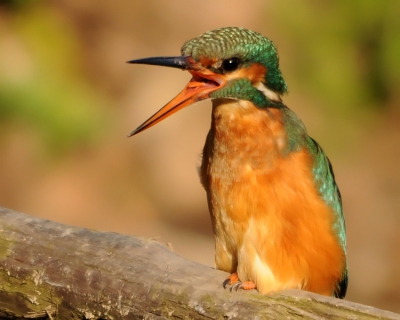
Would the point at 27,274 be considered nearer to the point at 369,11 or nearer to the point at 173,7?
the point at 369,11

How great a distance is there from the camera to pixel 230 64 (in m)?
2.82

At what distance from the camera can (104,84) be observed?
7.09 metres

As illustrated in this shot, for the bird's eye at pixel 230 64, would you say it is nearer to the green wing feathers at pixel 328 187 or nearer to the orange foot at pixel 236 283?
the green wing feathers at pixel 328 187

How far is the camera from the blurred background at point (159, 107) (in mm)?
6152

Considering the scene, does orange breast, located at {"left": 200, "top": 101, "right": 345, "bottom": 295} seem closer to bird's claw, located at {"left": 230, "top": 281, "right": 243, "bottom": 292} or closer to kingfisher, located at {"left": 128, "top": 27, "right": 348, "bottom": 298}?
kingfisher, located at {"left": 128, "top": 27, "right": 348, "bottom": 298}

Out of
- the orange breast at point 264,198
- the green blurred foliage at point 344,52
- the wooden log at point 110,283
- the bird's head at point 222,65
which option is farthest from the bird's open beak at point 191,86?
the green blurred foliage at point 344,52

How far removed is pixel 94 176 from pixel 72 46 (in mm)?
1167

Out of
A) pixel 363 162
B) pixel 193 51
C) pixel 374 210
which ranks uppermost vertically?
pixel 363 162

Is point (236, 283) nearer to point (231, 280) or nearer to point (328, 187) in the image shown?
point (231, 280)

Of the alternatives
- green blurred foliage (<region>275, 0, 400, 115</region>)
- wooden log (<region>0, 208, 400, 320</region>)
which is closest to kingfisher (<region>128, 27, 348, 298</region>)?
wooden log (<region>0, 208, 400, 320</region>)

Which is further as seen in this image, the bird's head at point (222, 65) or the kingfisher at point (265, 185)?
the kingfisher at point (265, 185)

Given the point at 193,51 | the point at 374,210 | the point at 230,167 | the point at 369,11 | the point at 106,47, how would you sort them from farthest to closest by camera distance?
the point at 106,47 → the point at 374,210 → the point at 369,11 → the point at 230,167 → the point at 193,51

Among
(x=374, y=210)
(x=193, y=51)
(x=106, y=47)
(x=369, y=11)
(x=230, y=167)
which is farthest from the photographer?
(x=106, y=47)

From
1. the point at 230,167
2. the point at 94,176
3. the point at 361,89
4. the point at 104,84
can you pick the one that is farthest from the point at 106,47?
the point at 230,167
